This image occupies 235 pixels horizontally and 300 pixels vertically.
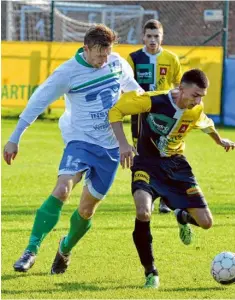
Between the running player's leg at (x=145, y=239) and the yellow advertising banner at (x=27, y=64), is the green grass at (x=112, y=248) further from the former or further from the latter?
the yellow advertising banner at (x=27, y=64)

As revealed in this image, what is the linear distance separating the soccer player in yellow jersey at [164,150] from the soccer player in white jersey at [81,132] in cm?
28

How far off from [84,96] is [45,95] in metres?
0.32

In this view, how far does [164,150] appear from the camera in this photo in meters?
6.75

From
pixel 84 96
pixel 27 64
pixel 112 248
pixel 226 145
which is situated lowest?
pixel 27 64

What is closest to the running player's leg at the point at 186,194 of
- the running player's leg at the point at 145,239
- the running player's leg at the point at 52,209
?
the running player's leg at the point at 145,239

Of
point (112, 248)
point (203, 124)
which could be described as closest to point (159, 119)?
point (203, 124)

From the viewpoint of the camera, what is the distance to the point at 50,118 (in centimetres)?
2028

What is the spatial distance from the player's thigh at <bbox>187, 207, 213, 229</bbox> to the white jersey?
2.58ft

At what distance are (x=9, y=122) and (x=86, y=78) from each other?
12862 millimetres

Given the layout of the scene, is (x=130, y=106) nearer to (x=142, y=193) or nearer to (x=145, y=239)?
(x=142, y=193)

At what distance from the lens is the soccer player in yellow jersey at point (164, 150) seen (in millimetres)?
6332

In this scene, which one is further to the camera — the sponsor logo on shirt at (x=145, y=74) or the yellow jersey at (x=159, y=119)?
the sponsor logo on shirt at (x=145, y=74)

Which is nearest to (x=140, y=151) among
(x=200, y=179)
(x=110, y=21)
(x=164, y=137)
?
(x=164, y=137)

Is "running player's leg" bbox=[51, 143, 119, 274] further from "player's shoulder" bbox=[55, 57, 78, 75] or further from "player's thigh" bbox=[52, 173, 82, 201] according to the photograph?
"player's shoulder" bbox=[55, 57, 78, 75]
